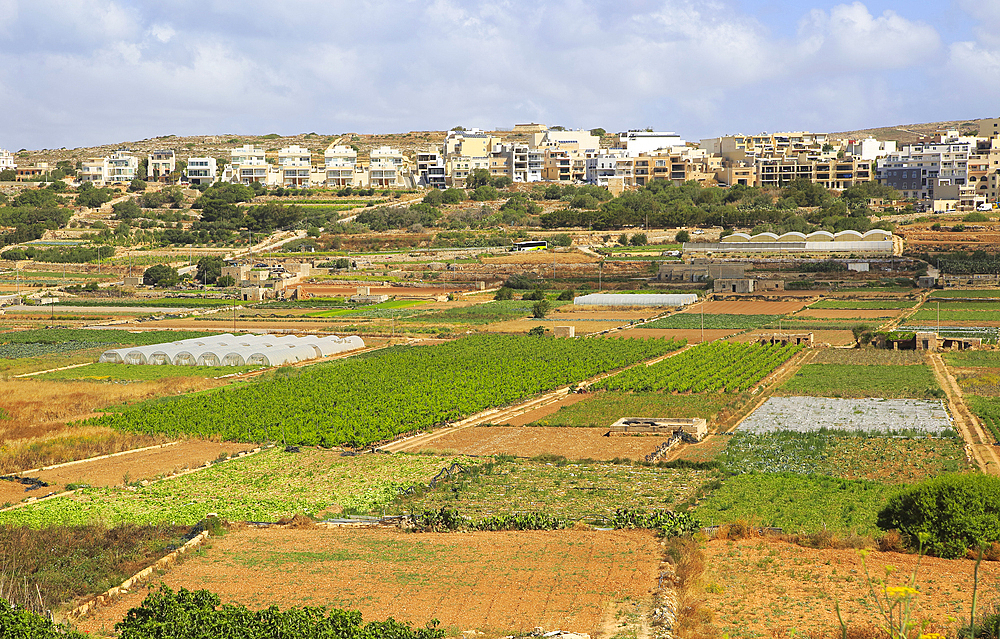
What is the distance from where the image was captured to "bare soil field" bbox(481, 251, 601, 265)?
7275 cm

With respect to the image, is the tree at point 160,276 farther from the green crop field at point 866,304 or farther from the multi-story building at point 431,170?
the multi-story building at point 431,170

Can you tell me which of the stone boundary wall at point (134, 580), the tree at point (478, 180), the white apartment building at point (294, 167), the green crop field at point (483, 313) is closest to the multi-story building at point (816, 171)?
the tree at point (478, 180)

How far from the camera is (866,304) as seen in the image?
55812 millimetres

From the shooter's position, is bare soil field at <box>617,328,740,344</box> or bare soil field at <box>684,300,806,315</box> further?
bare soil field at <box>684,300,806,315</box>

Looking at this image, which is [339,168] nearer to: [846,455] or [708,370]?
[708,370]

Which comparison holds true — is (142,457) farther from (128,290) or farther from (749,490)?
(128,290)

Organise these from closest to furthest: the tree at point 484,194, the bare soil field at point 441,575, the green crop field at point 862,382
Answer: the bare soil field at point 441,575 → the green crop field at point 862,382 → the tree at point 484,194

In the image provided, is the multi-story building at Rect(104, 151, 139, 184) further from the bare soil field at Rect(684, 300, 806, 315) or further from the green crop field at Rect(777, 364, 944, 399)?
the green crop field at Rect(777, 364, 944, 399)

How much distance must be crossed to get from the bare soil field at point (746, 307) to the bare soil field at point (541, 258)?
14.6 metres

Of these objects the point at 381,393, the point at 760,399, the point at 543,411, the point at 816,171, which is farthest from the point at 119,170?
the point at 760,399

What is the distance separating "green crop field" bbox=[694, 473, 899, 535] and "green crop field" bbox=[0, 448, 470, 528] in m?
5.56

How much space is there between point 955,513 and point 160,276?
60.6m

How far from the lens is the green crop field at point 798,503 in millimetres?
17219

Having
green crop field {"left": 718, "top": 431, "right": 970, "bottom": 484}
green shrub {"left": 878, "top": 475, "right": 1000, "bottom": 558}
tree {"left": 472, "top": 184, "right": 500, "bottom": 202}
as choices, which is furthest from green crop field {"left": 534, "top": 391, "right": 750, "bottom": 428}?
tree {"left": 472, "top": 184, "right": 500, "bottom": 202}
